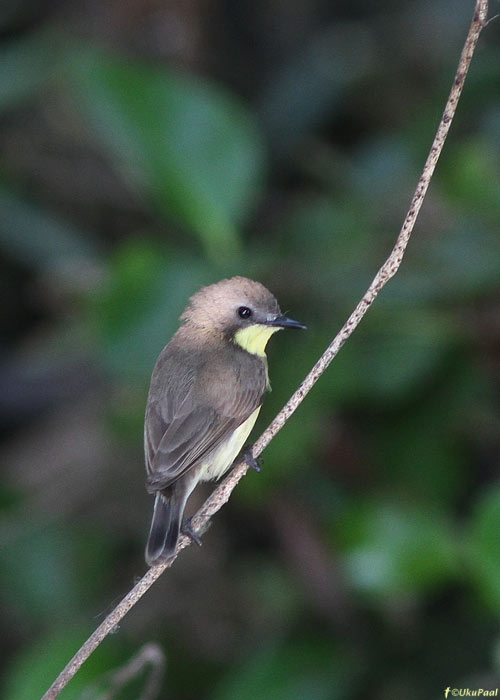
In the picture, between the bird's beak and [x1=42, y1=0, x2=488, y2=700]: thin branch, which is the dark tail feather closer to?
[x1=42, y1=0, x2=488, y2=700]: thin branch

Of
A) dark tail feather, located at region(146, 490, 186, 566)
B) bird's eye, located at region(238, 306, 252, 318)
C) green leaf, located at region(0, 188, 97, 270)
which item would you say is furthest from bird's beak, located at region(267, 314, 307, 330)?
green leaf, located at region(0, 188, 97, 270)

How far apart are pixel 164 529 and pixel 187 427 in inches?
15.8

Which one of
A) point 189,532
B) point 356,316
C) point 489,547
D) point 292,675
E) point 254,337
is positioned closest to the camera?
point 356,316

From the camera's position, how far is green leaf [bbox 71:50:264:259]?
16.6ft

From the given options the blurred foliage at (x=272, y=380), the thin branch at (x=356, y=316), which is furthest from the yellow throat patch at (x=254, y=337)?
the thin branch at (x=356, y=316)

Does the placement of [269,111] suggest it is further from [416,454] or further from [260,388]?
[260,388]

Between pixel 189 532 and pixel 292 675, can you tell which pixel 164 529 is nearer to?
pixel 189 532

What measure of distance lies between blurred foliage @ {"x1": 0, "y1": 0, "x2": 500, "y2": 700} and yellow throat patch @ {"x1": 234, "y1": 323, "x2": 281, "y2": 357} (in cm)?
68

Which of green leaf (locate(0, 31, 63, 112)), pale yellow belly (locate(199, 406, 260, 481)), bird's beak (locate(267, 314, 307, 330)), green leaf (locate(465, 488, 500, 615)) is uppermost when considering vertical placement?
green leaf (locate(0, 31, 63, 112))

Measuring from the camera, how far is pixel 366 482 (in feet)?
19.0

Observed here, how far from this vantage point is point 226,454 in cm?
403

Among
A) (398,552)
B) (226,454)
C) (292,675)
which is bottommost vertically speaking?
(292,675)

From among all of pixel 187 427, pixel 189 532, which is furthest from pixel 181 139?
pixel 189 532

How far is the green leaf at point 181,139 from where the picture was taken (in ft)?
16.6
